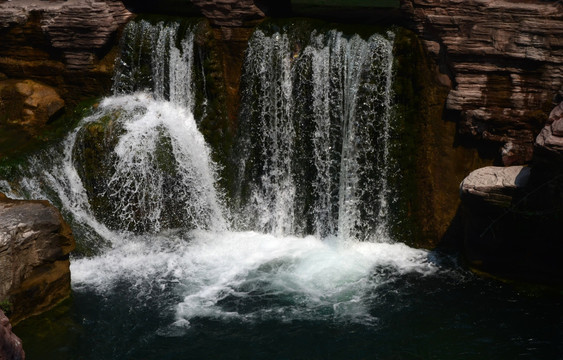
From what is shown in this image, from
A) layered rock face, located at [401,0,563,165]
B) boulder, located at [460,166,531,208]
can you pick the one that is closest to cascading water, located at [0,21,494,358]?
layered rock face, located at [401,0,563,165]

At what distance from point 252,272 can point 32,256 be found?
308cm

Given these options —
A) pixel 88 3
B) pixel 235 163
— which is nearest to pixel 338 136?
pixel 235 163

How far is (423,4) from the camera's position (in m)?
10.9

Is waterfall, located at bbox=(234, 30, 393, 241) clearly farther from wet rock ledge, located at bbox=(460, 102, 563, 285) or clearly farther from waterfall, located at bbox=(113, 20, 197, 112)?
wet rock ledge, located at bbox=(460, 102, 563, 285)

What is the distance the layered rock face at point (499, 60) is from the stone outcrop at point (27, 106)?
250 inches

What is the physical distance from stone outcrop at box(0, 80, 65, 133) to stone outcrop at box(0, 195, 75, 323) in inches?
108

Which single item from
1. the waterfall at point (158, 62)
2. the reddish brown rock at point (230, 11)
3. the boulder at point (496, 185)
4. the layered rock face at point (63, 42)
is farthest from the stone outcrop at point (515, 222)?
the layered rock face at point (63, 42)

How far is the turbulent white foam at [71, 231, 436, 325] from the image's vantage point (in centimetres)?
1012

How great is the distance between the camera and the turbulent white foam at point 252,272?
10117 millimetres

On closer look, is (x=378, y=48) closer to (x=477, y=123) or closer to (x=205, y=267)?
(x=477, y=123)

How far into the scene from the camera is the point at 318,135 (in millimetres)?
11836

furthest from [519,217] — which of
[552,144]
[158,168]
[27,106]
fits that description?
[27,106]

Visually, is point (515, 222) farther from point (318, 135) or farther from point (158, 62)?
point (158, 62)

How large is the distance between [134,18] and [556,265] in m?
8.08
